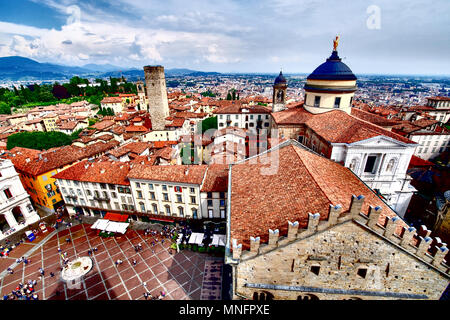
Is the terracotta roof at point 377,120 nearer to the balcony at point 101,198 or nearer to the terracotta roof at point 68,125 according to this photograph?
the balcony at point 101,198

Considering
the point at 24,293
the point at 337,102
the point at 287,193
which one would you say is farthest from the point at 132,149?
the point at 337,102

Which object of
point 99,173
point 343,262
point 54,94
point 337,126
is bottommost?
point 99,173

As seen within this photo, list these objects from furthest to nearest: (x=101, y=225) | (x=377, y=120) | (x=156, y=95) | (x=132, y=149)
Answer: (x=156, y=95) → (x=132, y=149) → (x=101, y=225) → (x=377, y=120)

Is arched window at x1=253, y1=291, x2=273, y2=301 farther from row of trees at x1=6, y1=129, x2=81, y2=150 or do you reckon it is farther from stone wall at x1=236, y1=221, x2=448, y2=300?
row of trees at x1=6, y1=129, x2=81, y2=150

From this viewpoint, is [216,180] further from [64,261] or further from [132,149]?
[132,149]
